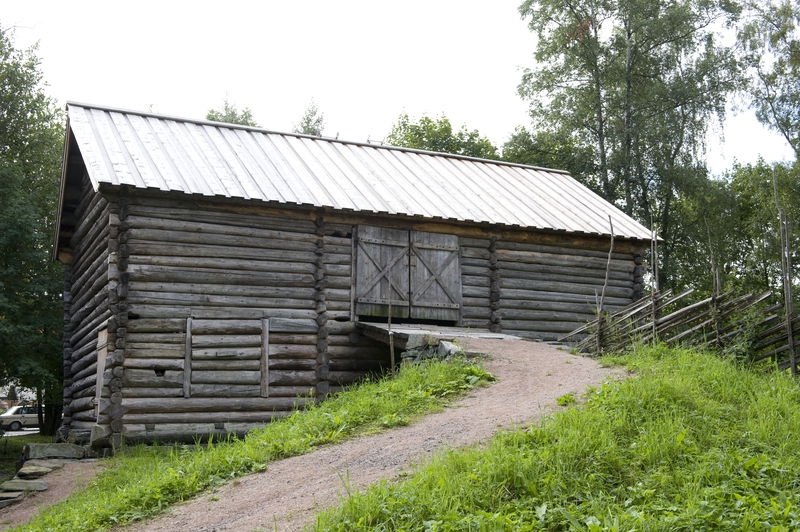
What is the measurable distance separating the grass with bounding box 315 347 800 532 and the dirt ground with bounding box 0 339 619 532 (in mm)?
590

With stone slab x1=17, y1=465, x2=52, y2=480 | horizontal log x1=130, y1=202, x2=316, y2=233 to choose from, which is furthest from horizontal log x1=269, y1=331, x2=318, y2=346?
stone slab x1=17, y1=465, x2=52, y2=480

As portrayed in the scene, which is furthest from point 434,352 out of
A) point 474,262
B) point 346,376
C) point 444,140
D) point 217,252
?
point 444,140

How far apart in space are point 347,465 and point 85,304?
10.8m

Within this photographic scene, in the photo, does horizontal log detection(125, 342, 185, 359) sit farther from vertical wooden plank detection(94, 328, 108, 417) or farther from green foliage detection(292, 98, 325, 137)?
green foliage detection(292, 98, 325, 137)

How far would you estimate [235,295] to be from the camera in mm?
14469

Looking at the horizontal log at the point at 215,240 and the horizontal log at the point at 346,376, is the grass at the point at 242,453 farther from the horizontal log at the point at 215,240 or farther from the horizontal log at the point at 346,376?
the horizontal log at the point at 215,240

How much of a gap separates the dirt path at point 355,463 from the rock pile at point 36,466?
4488 mm

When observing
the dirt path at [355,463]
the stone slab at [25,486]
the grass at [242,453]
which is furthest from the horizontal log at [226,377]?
the dirt path at [355,463]

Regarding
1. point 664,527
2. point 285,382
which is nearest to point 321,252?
point 285,382

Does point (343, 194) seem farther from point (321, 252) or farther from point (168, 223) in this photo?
point (168, 223)

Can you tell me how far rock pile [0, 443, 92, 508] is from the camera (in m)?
11.4

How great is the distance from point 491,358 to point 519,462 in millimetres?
5763

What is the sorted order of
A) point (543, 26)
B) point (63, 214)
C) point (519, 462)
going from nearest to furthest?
point (519, 462)
point (63, 214)
point (543, 26)

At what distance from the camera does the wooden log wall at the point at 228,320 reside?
13.6 metres
